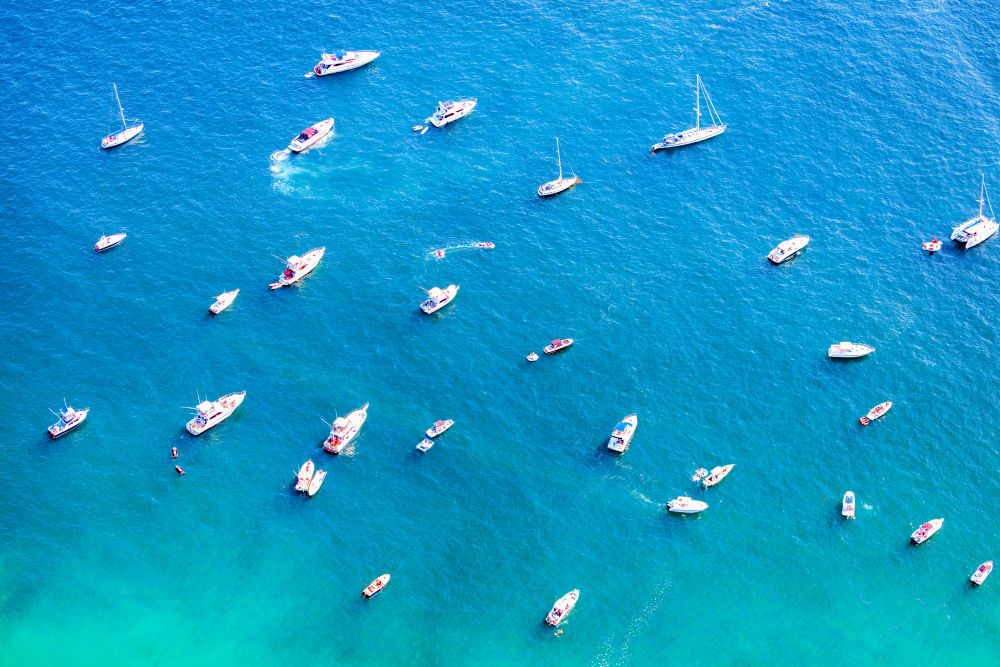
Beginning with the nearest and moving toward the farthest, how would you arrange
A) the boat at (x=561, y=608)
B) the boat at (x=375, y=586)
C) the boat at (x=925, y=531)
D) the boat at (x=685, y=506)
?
the boat at (x=561, y=608), the boat at (x=375, y=586), the boat at (x=925, y=531), the boat at (x=685, y=506)

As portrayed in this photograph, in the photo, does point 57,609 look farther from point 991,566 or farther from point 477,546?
point 991,566

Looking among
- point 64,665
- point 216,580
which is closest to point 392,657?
point 216,580

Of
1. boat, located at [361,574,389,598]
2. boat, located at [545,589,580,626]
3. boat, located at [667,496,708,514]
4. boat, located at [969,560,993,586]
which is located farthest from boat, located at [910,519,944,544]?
boat, located at [361,574,389,598]

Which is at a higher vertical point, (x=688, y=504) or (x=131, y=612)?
(x=688, y=504)

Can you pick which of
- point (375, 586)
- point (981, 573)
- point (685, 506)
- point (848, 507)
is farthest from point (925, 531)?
point (375, 586)

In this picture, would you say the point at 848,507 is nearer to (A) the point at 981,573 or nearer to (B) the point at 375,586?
(A) the point at 981,573

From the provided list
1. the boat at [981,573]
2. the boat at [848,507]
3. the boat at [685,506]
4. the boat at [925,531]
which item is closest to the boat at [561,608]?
the boat at [685,506]

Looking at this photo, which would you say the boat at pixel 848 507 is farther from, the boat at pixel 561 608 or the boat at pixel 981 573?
the boat at pixel 561 608
